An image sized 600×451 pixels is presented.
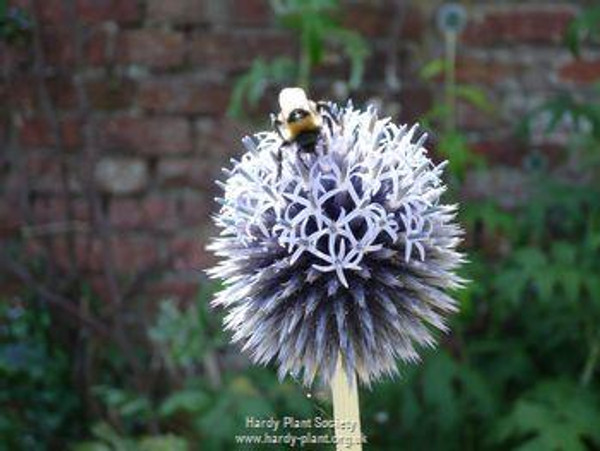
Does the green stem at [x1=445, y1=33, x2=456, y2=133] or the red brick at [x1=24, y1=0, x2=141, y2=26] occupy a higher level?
the red brick at [x1=24, y1=0, x2=141, y2=26]

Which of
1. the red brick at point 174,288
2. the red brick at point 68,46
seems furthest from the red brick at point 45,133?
the red brick at point 174,288

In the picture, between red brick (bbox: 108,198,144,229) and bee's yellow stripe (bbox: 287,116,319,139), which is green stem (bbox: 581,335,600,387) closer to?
red brick (bbox: 108,198,144,229)

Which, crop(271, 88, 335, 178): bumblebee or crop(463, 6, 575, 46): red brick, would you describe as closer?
crop(271, 88, 335, 178): bumblebee

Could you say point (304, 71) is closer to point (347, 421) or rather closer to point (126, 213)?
point (126, 213)

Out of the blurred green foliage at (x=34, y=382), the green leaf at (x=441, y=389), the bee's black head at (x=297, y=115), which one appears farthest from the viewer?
the blurred green foliage at (x=34, y=382)

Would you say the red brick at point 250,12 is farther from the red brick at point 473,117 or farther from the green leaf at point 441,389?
the green leaf at point 441,389

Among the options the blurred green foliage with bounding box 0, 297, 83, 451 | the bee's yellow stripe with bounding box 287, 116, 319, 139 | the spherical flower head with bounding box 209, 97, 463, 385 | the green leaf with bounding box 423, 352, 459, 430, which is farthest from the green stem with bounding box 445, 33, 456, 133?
the bee's yellow stripe with bounding box 287, 116, 319, 139

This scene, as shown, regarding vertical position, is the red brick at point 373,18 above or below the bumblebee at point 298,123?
above
